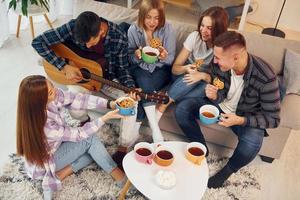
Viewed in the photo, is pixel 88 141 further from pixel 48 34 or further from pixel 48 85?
pixel 48 34

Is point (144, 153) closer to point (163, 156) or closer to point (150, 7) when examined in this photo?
point (163, 156)

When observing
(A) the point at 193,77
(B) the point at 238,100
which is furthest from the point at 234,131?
(A) the point at 193,77

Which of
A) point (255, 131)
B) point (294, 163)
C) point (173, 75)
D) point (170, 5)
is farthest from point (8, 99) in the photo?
point (170, 5)

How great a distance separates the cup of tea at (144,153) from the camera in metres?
1.69

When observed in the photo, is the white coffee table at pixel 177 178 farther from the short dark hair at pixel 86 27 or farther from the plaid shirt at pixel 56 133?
the short dark hair at pixel 86 27

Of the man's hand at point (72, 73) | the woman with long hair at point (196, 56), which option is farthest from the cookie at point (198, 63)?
the man's hand at point (72, 73)

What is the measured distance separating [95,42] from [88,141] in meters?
0.57

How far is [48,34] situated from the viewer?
6.94 feet

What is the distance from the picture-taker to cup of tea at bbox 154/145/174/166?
168cm

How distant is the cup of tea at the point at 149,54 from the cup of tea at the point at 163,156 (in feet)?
1.89

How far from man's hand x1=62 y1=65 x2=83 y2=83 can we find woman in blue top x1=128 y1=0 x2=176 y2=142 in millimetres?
344

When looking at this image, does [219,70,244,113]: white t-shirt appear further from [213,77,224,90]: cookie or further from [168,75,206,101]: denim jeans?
[168,75,206,101]: denim jeans

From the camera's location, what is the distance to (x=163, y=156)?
171 cm

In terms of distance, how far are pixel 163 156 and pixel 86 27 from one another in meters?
0.80
